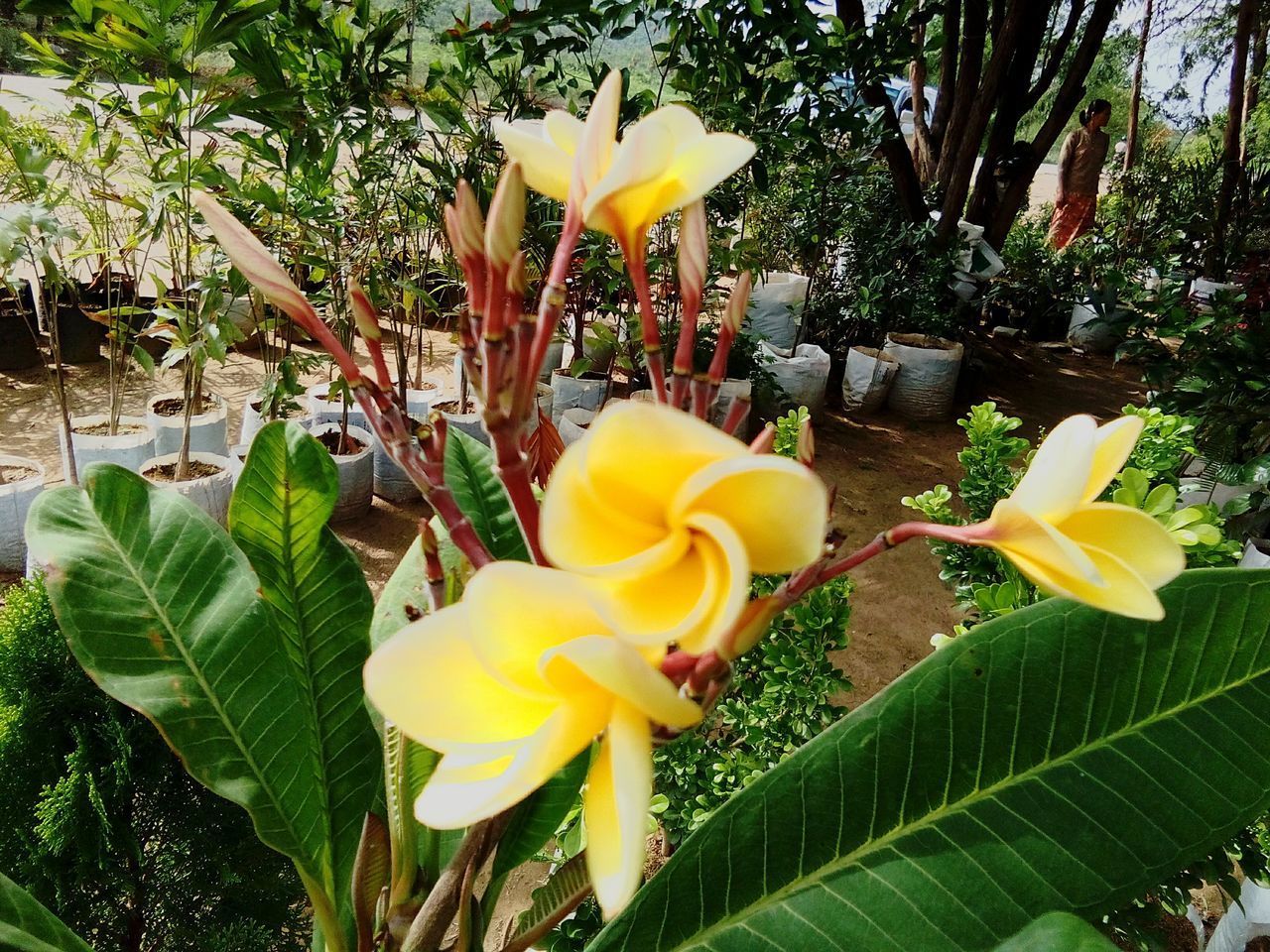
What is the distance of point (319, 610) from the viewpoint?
651 mm

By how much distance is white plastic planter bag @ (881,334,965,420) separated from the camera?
454cm

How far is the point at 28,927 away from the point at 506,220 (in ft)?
1.58

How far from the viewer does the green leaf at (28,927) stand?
435 millimetres

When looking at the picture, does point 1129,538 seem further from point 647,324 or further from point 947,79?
point 947,79

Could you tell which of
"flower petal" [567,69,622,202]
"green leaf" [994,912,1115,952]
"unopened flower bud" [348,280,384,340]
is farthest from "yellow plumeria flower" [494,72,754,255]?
"green leaf" [994,912,1115,952]

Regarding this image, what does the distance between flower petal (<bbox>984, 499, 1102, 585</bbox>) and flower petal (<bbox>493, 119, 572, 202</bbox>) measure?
0.27 metres

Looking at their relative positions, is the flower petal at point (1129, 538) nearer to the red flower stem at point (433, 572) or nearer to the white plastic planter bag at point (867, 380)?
the red flower stem at point (433, 572)

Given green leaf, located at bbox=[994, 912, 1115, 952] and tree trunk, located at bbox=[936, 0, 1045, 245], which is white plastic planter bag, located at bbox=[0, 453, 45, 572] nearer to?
green leaf, located at bbox=[994, 912, 1115, 952]

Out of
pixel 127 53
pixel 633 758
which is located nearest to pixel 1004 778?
pixel 633 758

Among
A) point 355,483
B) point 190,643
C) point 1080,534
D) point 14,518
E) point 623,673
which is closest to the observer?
point 623,673

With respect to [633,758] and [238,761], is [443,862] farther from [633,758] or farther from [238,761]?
[633,758]

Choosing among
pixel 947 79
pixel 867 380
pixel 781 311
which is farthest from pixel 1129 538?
pixel 947 79

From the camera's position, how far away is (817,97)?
3.10 m

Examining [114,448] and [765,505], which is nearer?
[765,505]
